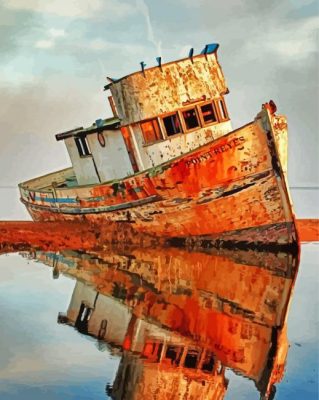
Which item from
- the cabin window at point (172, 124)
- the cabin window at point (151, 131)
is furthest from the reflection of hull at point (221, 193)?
the cabin window at point (172, 124)

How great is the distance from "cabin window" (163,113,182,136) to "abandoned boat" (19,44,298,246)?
0.09 feet

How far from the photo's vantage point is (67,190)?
2012 cm

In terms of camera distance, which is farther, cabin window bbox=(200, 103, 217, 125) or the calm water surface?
cabin window bbox=(200, 103, 217, 125)

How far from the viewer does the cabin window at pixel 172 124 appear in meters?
17.0

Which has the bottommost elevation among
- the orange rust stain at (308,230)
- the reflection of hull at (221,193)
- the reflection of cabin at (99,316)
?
the orange rust stain at (308,230)

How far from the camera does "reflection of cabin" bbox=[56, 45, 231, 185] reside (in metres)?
16.9

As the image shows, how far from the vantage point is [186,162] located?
50.6ft

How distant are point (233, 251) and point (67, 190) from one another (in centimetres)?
648

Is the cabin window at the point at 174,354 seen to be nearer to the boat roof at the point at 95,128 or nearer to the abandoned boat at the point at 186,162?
the abandoned boat at the point at 186,162

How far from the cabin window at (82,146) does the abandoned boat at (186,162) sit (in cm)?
8

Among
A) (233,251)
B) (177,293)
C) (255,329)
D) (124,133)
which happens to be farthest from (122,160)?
(255,329)

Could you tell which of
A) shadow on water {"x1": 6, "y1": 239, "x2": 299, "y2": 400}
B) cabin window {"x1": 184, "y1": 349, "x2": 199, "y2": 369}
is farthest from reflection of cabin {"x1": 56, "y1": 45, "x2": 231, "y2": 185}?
cabin window {"x1": 184, "y1": 349, "x2": 199, "y2": 369}

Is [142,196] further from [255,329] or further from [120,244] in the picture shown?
[255,329]

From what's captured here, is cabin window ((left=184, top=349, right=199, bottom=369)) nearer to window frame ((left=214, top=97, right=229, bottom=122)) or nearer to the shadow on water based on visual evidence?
the shadow on water
